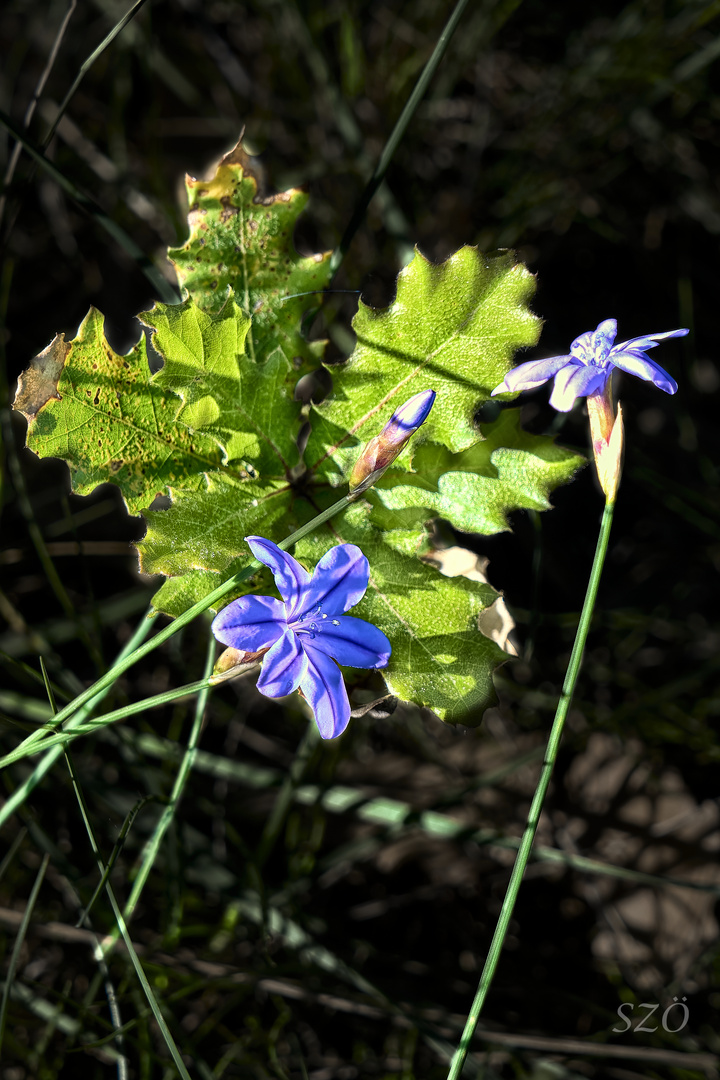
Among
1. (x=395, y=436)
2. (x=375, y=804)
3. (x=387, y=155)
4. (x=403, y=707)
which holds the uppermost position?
(x=387, y=155)

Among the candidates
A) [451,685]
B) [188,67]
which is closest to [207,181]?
[451,685]

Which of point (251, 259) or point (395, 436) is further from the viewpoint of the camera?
point (251, 259)

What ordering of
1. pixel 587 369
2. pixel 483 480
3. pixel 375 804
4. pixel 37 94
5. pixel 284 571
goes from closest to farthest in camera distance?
pixel 284 571
pixel 587 369
pixel 483 480
pixel 37 94
pixel 375 804

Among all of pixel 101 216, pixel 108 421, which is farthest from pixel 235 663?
pixel 101 216

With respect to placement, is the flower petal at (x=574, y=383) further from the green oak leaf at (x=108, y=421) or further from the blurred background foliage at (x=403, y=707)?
the blurred background foliage at (x=403, y=707)

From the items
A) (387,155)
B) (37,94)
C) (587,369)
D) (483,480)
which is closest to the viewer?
(587,369)

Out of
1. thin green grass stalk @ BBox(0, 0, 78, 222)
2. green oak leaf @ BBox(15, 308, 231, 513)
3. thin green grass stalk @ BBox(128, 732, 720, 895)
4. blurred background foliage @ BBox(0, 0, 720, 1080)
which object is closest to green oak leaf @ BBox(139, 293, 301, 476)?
green oak leaf @ BBox(15, 308, 231, 513)

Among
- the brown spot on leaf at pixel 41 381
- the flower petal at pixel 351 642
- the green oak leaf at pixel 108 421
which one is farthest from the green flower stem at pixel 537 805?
the brown spot on leaf at pixel 41 381

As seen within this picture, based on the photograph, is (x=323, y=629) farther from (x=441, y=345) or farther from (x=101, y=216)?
(x=101, y=216)
